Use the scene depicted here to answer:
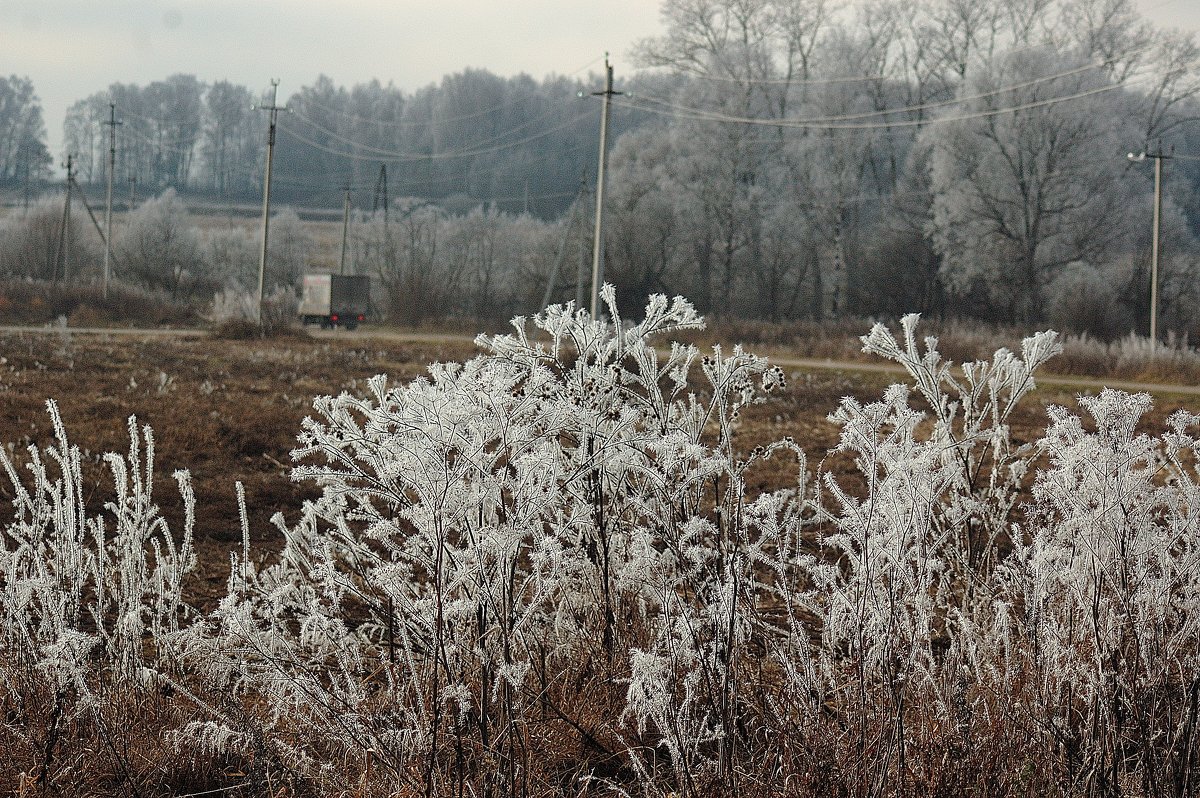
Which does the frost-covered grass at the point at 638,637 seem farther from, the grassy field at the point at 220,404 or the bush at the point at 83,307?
the bush at the point at 83,307

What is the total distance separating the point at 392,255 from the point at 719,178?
37.4ft

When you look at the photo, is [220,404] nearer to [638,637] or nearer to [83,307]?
[638,637]

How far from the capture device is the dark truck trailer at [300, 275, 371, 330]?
112 feet

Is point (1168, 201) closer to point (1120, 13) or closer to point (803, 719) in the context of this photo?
point (1120, 13)

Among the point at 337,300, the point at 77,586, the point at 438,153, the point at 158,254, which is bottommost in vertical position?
the point at 77,586

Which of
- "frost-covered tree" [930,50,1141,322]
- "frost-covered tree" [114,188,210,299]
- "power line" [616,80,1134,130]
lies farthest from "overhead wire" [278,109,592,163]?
"frost-covered tree" [930,50,1141,322]

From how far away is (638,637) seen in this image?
3785 mm

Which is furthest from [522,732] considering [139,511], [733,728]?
[139,511]

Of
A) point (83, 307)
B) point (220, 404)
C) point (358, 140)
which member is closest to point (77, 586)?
point (220, 404)

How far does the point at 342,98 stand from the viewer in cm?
10788

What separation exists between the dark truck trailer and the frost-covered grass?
1228 inches

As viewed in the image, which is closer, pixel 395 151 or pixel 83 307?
pixel 83 307

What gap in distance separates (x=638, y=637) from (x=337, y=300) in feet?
104

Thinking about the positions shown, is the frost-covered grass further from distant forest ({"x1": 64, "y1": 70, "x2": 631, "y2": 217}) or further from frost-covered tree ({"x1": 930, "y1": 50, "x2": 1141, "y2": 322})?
distant forest ({"x1": 64, "y1": 70, "x2": 631, "y2": 217})
